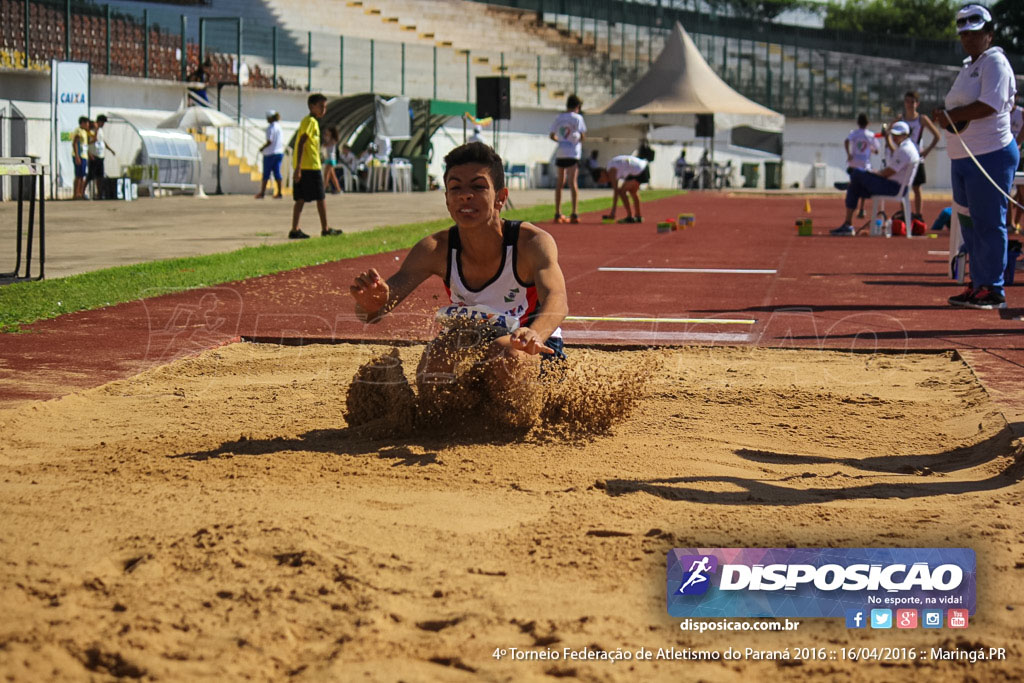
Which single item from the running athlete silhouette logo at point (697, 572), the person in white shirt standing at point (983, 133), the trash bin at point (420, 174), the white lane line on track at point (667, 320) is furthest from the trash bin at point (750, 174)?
the running athlete silhouette logo at point (697, 572)

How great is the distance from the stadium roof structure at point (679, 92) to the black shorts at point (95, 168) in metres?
19.7

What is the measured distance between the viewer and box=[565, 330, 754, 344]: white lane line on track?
793 centimetres

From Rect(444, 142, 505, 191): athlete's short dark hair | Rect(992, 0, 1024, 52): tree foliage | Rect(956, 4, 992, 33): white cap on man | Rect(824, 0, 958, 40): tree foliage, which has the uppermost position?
Rect(824, 0, 958, 40): tree foliage

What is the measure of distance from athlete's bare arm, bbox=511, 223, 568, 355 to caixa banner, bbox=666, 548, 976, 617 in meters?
1.70

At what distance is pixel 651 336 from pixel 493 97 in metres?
17.7

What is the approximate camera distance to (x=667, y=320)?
29.2 ft

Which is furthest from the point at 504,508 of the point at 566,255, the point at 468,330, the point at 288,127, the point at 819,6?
the point at 819,6

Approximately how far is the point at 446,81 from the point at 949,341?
40366 mm

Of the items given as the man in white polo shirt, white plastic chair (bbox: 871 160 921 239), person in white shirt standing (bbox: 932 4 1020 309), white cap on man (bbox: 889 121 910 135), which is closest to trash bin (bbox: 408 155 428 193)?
the man in white polo shirt

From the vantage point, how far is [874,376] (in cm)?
683

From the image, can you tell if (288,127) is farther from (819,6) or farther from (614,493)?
(819,6)

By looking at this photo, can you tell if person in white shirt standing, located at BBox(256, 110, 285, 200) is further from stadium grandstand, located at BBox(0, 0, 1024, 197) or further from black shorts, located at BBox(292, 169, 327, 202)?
black shorts, located at BBox(292, 169, 327, 202)

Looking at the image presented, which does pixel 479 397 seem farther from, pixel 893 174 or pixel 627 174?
pixel 627 174

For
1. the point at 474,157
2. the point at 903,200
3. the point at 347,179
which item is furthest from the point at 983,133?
the point at 347,179
